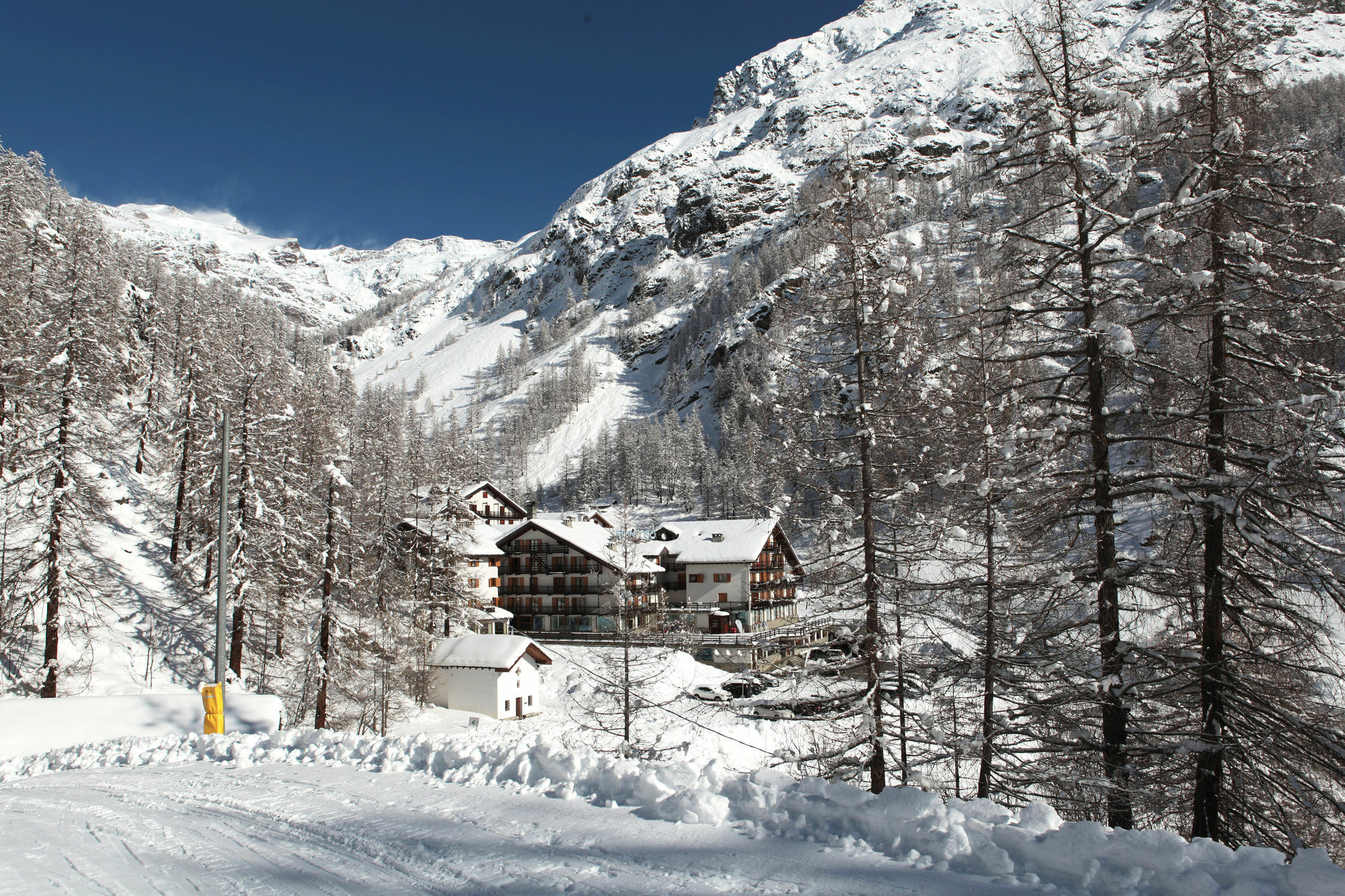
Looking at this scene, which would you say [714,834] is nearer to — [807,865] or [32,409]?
[807,865]

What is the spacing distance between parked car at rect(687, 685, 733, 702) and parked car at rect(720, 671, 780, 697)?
55 centimetres

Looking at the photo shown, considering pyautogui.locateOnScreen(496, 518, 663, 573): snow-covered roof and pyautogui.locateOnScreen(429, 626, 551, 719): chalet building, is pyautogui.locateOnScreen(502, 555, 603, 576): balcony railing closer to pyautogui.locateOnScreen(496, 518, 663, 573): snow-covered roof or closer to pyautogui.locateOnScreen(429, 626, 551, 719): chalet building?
pyautogui.locateOnScreen(496, 518, 663, 573): snow-covered roof

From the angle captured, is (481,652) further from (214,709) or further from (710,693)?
(214,709)

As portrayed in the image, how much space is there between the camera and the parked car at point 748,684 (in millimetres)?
40781

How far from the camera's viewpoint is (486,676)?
1469 inches

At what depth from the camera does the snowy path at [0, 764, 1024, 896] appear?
19.6ft

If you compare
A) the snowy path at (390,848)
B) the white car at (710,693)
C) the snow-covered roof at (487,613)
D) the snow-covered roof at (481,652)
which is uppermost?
the snowy path at (390,848)

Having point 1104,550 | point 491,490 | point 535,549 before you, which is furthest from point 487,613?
point 1104,550

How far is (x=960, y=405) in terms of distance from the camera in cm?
1088

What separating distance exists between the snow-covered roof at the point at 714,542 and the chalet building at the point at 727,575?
0.06 m

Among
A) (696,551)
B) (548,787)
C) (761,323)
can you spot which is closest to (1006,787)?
(548,787)

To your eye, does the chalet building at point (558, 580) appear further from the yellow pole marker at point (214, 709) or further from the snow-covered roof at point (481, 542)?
the yellow pole marker at point (214, 709)

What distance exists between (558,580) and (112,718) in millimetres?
39599

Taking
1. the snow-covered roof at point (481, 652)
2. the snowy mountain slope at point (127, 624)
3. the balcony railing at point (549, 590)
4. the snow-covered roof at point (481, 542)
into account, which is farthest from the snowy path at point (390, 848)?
the balcony railing at point (549, 590)
